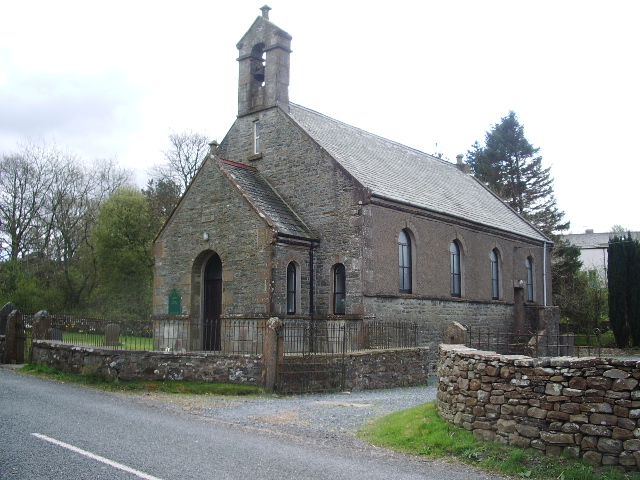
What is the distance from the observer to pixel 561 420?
8289 millimetres

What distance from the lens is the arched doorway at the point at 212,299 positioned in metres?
22.0

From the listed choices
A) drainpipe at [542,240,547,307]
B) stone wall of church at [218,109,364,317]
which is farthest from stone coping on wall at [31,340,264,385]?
drainpipe at [542,240,547,307]

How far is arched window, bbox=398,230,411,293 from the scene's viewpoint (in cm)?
2269

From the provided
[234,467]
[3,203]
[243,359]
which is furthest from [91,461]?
[3,203]

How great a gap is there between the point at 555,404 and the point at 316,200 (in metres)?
14.6

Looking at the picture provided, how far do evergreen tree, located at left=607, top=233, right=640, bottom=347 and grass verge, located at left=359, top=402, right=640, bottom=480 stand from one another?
27.6 metres

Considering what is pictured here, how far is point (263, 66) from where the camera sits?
25047 millimetres

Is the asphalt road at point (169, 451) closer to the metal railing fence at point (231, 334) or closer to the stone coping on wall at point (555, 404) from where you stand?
the stone coping on wall at point (555, 404)

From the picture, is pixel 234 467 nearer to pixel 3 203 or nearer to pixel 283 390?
pixel 283 390

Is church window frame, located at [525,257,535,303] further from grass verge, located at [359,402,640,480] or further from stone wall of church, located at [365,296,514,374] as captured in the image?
grass verge, located at [359,402,640,480]

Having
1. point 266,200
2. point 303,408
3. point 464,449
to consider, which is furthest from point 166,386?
point 464,449

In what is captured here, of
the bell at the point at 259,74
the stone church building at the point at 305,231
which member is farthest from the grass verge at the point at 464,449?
the bell at the point at 259,74

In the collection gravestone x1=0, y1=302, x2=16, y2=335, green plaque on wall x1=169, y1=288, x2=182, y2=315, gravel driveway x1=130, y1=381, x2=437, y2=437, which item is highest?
green plaque on wall x1=169, y1=288, x2=182, y2=315

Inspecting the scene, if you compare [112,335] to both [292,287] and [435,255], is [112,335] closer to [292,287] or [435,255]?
[292,287]
